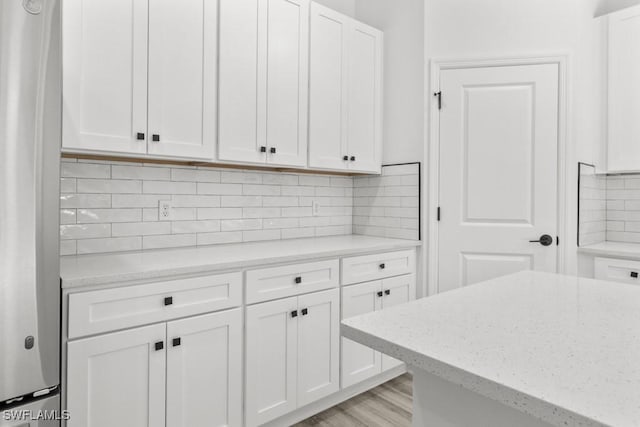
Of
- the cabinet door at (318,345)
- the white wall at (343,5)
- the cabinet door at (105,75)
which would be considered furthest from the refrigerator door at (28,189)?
the white wall at (343,5)

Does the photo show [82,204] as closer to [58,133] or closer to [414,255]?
[58,133]

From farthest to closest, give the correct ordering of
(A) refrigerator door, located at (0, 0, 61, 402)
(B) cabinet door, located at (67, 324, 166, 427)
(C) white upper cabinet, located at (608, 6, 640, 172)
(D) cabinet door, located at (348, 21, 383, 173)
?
(D) cabinet door, located at (348, 21, 383, 173) < (C) white upper cabinet, located at (608, 6, 640, 172) < (B) cabinet door, located at (67, 324, 166, 427) < (A) refrigerator door, located at (0, 0, 61, 402)

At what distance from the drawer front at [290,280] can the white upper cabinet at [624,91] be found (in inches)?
83.3

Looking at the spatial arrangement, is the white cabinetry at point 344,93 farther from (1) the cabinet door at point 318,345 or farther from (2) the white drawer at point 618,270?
(2) the white drawer at point 618,270

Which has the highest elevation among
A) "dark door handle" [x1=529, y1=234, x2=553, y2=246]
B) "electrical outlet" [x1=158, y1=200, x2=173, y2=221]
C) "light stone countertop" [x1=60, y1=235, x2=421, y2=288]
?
"electrical outlet" [x1=158, y1=200, x2=173, y2=221]

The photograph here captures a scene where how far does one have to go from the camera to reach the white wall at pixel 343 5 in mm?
3043

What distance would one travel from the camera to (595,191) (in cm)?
272

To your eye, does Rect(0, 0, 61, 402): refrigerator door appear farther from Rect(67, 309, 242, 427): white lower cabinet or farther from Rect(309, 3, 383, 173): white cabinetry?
Rect(309, 3, 383, 173): white cabinetry

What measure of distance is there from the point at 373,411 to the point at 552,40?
101 inches

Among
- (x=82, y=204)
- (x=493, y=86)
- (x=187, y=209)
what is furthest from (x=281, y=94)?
(x=493, y=86)

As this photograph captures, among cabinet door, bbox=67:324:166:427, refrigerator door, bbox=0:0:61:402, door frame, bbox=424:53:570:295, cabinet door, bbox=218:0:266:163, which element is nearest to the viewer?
refrigerator door, bbox=0:0:61:402

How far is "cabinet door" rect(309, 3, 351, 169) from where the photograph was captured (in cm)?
248

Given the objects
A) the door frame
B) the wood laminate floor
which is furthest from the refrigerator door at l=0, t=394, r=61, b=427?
the door frame

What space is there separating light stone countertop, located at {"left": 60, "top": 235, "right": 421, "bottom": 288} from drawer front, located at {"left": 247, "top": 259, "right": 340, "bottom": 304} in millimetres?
48
